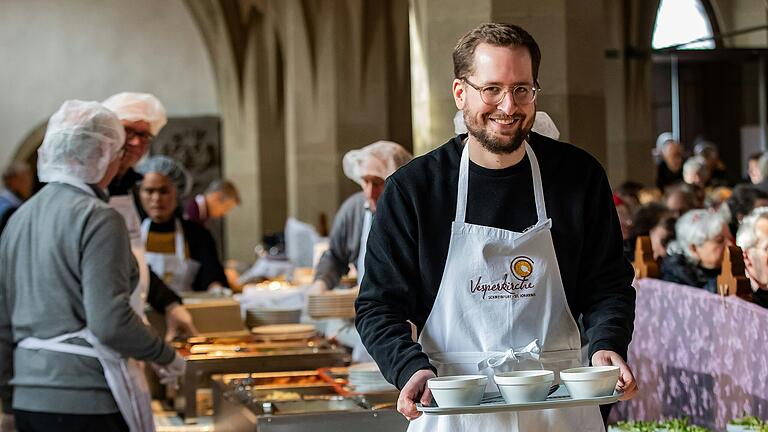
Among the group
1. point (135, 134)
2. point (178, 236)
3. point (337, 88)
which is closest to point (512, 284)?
point (135, 134)

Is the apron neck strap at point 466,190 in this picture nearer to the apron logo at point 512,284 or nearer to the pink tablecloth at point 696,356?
the apron logo at point 512,284

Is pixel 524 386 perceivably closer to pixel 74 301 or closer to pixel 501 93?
pixel 501 93

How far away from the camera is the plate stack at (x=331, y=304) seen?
689 cm

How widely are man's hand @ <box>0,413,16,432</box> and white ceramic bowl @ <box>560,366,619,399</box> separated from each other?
2449mm

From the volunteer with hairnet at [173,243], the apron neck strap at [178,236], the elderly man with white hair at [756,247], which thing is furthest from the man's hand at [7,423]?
the apron neck strap at [178,236]

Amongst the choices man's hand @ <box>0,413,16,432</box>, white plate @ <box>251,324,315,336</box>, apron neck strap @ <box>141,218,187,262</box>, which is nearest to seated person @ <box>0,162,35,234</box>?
apron neck strap @ <box>141,218,187,262</box>

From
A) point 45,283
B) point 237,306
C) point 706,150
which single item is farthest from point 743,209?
point 706,150

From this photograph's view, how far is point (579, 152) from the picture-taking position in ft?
11.0

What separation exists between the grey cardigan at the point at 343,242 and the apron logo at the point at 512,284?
13.6 ft

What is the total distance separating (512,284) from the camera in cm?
322

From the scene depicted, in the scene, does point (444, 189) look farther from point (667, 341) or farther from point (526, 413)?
point (667, 341)

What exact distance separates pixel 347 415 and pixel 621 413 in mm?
2547

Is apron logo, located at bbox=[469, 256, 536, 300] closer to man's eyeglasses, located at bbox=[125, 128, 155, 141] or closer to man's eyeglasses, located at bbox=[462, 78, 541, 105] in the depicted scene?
man's eyeglasses, located at bbox=[462, 78, 541, 105]

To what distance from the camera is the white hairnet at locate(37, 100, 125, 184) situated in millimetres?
4828
